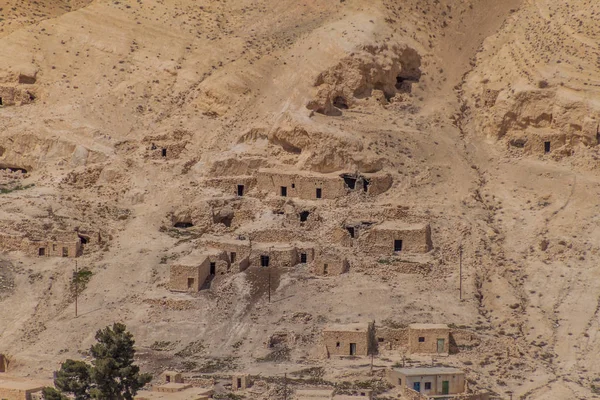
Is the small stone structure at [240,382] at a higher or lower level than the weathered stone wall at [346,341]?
lower

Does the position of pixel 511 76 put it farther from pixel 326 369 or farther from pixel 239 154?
pixel 326 369

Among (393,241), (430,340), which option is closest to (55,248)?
(393,241)

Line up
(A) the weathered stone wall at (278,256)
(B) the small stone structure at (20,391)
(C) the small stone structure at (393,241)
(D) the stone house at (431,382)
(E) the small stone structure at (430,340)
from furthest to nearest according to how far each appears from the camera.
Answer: (C) the small stone structure at (393,241), (A) the weathered stone wall at (278,256), (E) the small stone structure at (430,340), (D) the stone house at (431,382), (B) the small stone structure at (20,391)

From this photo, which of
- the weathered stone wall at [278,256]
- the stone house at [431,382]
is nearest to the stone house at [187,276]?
the weathered stone wall at [278,256]

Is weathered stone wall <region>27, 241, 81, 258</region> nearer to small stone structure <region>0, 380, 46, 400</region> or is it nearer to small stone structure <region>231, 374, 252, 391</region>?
small stone structure <region>0, 380, 46, 400</region>

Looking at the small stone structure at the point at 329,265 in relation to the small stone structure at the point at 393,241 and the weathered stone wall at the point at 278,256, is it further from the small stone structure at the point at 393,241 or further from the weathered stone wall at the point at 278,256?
the small stone structure at the point at 393,241

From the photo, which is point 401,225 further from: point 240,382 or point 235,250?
point 240,382

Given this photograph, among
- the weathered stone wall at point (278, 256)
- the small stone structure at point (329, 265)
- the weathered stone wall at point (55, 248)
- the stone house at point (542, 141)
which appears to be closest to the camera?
the small stone structure at point (329, 265)

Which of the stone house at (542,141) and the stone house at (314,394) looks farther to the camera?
the stone house at (542,141)
